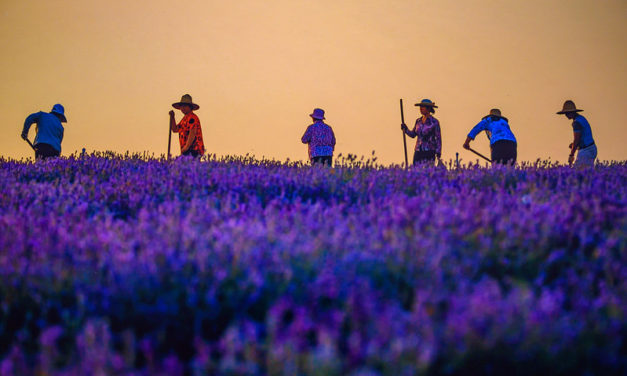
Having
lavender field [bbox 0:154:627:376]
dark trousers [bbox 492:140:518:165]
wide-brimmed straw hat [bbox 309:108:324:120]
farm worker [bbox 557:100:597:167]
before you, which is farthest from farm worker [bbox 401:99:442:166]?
lavender field [bbox 0:154:627:376]

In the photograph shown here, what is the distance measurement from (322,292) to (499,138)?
8959mm

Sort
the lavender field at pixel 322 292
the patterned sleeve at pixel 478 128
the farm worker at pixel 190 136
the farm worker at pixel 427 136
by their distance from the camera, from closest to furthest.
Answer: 1. the lavender field at pixel 322 292
2. the farm worker at pixel 190 136
3. the farm worker at pixel 427 136
4. the patterned sleeve at pixel 478 128

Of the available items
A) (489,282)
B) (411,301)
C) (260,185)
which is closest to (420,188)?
(260,185)

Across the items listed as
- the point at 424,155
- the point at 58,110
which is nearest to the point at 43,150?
the point at 58,110

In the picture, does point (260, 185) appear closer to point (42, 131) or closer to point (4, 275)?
point (4, 275)

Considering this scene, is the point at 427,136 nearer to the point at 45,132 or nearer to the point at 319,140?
the point at 319,140

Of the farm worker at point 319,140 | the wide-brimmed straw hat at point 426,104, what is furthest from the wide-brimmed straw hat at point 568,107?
the farm worker at point 319,140

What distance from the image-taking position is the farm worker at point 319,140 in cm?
1070

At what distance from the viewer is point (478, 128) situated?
1023 centimetres

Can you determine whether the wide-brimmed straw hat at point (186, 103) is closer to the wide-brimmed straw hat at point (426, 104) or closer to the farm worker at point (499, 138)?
the wide-brimmed straw hat at point (426, 104)

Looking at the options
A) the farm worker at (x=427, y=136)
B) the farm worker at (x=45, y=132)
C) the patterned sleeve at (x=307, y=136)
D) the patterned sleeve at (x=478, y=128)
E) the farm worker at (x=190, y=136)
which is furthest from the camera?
the patterned sleeve at (x=307, y=136)

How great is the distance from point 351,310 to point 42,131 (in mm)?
10279

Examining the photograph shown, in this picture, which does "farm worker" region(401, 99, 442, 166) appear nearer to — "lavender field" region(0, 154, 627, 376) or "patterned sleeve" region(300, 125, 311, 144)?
"patterned sleeve" region(300, 125, 311, 144)

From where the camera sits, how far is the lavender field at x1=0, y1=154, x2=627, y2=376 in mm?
1698
